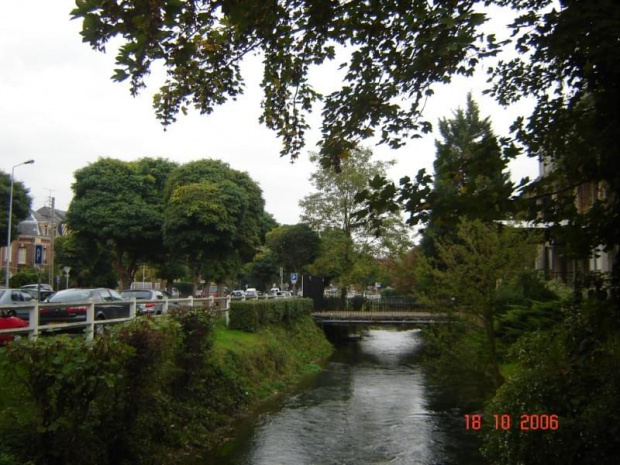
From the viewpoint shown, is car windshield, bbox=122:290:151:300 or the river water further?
car windshield, bbox=122:290:151:300

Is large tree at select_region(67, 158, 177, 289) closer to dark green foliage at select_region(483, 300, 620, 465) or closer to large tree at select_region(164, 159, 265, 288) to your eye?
large tree at select_region(164, 159, 265, 288)

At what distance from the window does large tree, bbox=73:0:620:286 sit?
63.5m

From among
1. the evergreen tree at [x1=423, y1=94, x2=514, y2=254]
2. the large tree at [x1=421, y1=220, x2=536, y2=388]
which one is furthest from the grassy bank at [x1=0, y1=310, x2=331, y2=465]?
the large tree at [x1=421, y1=220, x2=536, y2=388]

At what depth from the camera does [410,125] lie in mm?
6500

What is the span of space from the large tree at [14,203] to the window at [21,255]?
24.9m

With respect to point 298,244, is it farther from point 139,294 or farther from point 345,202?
point 139,294

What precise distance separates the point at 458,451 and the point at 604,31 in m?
9.83

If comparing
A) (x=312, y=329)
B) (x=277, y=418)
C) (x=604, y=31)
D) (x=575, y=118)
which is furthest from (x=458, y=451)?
(x=312, y=329)

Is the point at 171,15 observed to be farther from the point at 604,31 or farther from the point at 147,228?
the point at 147,228

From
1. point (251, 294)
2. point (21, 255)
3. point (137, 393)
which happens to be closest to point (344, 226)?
point (251, 294)

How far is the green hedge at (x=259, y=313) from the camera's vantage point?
2148 centimetres

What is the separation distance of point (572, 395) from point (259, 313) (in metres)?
17.6

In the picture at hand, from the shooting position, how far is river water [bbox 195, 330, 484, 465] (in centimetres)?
1122

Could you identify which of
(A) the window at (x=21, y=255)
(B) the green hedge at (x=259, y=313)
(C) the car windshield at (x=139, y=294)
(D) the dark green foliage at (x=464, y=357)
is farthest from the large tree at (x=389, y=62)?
(A) the window at (x=21, y=255)
